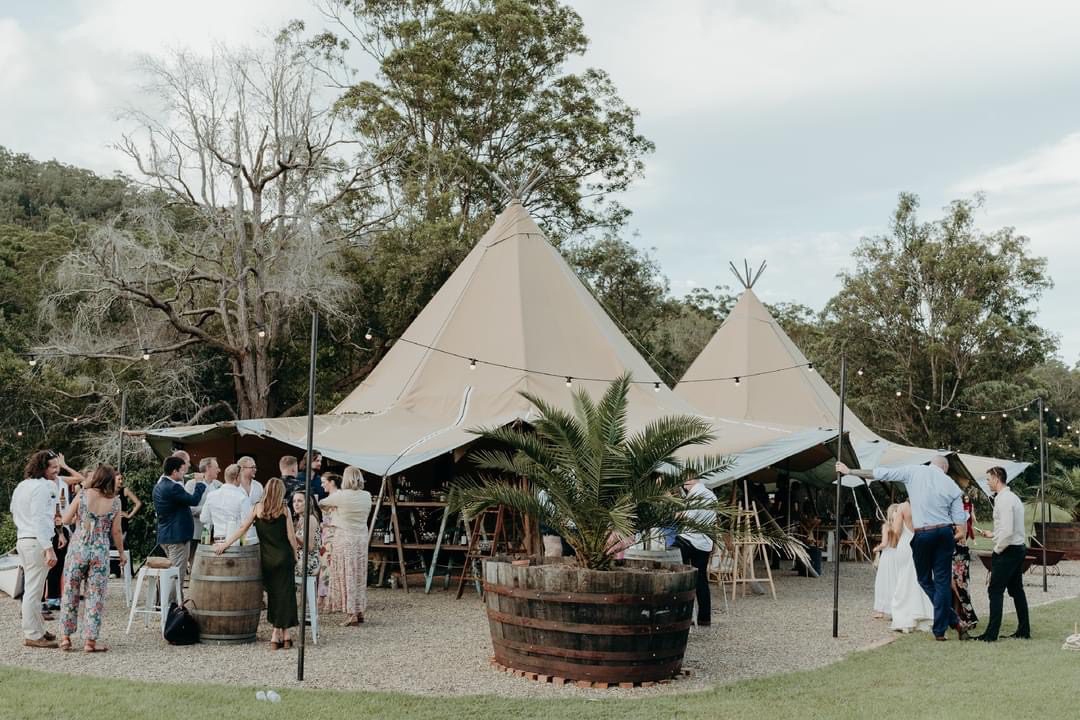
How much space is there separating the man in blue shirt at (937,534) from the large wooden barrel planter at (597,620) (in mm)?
2533

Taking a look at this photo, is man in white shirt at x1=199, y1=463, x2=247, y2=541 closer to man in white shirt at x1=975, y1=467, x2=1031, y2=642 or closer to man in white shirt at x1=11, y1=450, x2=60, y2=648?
man in white shirt at x1=11, y1=450, x2=60, y2=648

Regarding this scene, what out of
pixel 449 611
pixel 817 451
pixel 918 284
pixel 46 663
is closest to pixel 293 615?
pixel 46 663

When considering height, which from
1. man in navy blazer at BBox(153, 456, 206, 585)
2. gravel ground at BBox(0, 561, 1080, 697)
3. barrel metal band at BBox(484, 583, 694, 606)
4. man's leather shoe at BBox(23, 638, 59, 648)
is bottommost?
gravel ground at BBox(0, 561, 1080, 697)

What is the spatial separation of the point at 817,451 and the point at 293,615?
8.33 m

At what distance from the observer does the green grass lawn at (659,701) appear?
18.6 ft

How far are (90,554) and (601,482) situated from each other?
153 inches

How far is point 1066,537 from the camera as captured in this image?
18.7 metres

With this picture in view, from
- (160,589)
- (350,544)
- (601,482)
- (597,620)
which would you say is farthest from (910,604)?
(160,589)

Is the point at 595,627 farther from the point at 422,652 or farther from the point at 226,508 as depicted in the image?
the point at 226,508

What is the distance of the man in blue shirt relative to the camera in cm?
842

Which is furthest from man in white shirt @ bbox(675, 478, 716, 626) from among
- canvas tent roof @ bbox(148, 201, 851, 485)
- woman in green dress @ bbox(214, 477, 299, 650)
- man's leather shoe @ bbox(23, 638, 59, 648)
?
man's leather shoe @ bbox(23, 638, 59, 648)

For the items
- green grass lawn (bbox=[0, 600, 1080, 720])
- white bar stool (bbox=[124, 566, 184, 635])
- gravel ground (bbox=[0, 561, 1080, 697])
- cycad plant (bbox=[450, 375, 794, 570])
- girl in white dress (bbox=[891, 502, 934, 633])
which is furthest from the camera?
girl in white dress (bbox=[891, 502, 934, 633])

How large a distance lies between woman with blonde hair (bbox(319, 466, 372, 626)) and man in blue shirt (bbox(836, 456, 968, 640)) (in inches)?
171

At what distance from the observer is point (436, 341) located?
14.1 meters
